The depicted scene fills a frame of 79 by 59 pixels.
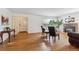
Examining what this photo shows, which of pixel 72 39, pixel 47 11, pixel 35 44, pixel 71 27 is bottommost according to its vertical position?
pixel 35 44

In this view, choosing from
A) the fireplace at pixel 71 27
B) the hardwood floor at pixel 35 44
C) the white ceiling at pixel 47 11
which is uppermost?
the white ceiling at pixel 47 11

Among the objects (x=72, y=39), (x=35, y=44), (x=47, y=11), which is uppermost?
(x=47, y=11)

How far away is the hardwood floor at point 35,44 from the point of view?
2.54 metres

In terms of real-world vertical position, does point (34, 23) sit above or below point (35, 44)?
→ above

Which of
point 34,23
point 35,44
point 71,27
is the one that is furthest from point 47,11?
point 35,44

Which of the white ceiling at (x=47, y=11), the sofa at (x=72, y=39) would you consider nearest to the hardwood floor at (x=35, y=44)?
the sofa at (x=72, y=39)

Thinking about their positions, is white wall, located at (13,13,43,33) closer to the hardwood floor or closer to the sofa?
the hardwood floor

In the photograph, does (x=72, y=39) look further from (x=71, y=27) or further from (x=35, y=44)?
(x=35, y=44)

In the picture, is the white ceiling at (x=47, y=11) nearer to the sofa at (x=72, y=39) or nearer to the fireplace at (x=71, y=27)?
the fireplace at (x=71, y=27)

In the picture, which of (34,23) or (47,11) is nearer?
(47,11)

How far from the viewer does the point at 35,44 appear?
263 centimetres

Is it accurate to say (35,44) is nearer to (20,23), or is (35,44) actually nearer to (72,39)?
(20,23)
